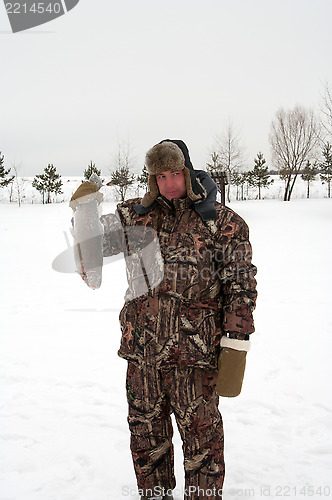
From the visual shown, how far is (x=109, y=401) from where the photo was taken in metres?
3.20

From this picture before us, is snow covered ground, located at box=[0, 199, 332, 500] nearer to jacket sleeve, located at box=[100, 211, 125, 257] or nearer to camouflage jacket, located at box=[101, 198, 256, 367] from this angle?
camouflage jacket, located at box=[101, 198, 256, 367]

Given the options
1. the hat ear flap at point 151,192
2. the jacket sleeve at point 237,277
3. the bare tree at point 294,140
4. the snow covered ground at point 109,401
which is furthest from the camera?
the bare tree at point 294,140

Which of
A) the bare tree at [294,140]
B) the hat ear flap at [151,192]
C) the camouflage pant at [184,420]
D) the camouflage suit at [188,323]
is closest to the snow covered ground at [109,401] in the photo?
the camouflage pant at [184,420]

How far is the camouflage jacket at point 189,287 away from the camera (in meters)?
1.75

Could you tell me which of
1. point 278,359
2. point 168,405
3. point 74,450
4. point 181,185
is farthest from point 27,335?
point 181,185

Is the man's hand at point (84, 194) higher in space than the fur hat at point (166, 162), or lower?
lower

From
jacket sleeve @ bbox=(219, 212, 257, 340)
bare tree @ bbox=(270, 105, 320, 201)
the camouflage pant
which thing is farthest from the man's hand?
bare tree @ bbox=(270, 105, 320, 201)

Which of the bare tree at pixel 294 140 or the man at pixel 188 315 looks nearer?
the man at pixel 188 315

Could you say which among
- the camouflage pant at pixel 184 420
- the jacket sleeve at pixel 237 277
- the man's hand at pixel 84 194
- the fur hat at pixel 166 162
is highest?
the fur hat at pixel 166 162

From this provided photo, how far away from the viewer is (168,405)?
1.91 meters

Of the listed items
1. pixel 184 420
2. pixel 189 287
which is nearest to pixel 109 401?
pixel 184 420

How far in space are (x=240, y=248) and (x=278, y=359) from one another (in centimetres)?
258

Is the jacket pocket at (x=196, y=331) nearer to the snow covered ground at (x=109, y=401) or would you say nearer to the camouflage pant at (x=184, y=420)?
the camouflage pant at (x=184, y=420)

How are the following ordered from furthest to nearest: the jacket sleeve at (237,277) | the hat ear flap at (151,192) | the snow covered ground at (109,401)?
the snow covered ground at (109,401)
the hat ear flap at (151,192)
the jacket sleeve at (237,277)
